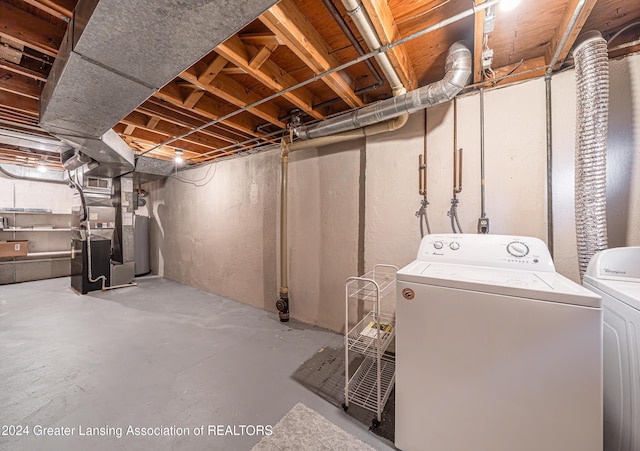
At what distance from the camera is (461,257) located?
58.5 inches

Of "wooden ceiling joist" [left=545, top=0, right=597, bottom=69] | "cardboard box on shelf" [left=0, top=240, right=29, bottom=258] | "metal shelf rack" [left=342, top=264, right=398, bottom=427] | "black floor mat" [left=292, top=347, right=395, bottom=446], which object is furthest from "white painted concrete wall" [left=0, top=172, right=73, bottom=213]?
"wooden ceiling joist" [left=545, top=0, right=597, bottom=69]

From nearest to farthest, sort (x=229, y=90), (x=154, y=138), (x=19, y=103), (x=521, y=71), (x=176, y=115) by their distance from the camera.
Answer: (x=521, y=71) < (x=229, y=90) < (x=19, y=103) < (x=176, y=115) < (x=154, y=138)

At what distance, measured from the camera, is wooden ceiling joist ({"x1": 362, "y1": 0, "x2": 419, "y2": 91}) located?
1.17 m

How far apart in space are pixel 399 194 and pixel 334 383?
1691 mm

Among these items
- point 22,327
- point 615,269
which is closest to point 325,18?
point 615,269

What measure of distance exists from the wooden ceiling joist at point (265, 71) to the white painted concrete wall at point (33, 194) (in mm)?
6896

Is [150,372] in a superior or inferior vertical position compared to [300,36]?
inferior

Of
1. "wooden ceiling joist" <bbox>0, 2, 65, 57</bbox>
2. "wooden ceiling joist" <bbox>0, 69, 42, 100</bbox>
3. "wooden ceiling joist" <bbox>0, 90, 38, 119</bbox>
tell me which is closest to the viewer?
"wooden ceiling joist" <bbox>0, 2, 65, 57</bbox>

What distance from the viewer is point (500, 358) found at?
1014 millimetres

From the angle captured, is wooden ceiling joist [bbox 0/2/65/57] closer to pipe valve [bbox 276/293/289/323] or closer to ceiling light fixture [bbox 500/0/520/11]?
ceiling light fixture [bbox 500/0/520/11]

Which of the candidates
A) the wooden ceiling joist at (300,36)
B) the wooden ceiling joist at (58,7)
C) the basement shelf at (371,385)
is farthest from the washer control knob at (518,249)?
the wooden ceiling joist at (58,7)

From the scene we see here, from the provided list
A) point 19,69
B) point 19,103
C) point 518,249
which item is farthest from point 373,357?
point 19,103

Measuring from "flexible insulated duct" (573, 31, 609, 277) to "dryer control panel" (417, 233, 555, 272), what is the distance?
Answer: 259 millimetres

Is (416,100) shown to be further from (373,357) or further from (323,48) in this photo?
(373,357)
